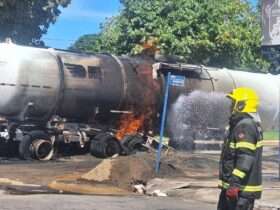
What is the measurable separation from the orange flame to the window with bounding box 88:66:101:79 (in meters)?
1.72

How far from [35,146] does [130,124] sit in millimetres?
3984

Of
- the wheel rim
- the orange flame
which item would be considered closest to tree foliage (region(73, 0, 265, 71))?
the orange flame

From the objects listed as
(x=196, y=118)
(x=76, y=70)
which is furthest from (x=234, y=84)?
(x=76, y=70)

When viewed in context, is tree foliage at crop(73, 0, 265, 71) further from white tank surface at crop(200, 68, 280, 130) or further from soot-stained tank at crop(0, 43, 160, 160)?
soot-stained tank at crop(0, 43, 160, 160)

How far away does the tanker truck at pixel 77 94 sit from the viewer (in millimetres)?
19703

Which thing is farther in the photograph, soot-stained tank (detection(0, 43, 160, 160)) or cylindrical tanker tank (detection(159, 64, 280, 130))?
cylindrical tanker tank (detection(159, 64, 280, 130))

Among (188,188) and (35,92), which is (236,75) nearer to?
(35,92)

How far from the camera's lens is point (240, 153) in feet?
24.0

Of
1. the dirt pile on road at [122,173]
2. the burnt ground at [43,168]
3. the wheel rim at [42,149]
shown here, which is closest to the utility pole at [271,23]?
the dirt pile on road at [122,173]

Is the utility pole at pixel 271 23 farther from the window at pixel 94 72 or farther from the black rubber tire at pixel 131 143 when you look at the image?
the black rubber tire at pixel 131 143

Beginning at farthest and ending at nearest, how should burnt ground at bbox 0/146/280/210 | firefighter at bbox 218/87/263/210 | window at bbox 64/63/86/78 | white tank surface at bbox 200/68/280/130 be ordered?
white tank surface at bbox 200/68/280/130
window at bbox 64/63/86/78
burnt ground at bbox 0/146/280/210
firefighter at bbox 218/87/263/210

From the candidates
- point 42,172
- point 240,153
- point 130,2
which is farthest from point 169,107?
point 240,153

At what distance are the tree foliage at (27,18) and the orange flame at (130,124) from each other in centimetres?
955

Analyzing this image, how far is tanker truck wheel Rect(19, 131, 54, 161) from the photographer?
1966 cm
